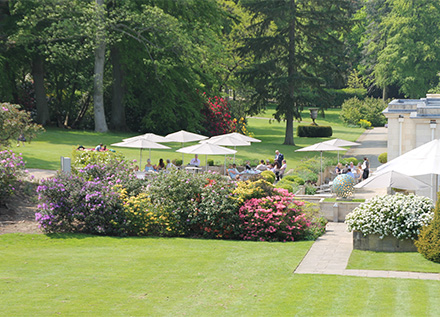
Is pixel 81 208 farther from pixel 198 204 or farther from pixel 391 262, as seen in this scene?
pixel 391 262

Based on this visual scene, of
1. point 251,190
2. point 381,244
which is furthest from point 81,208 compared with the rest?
point 381,244

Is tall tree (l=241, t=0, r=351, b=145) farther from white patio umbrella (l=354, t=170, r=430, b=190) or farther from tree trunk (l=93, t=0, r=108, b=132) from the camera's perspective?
white patio umbrella (l=354, t=170, r=430, b=190)

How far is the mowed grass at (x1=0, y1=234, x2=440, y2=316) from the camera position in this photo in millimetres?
10539

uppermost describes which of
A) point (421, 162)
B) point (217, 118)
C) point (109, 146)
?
point (217, 118)

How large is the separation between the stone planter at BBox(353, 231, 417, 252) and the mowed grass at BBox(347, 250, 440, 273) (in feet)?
0.85

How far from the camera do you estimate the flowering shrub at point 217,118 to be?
44.3 meters

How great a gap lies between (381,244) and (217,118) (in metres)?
30.0

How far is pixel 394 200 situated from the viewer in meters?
15.7

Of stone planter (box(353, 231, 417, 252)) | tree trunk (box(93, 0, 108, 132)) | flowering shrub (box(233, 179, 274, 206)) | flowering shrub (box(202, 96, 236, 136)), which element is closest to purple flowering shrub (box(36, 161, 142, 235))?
flowering shrub (box(233, 179, 274, 206))

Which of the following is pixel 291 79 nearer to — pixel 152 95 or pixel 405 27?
pixel 152 95

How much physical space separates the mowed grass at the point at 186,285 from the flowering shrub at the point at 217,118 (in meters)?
28.7

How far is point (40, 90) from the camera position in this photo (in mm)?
42125

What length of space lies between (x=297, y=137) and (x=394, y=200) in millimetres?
37487

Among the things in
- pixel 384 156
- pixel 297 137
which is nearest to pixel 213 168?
pixel 384 156
